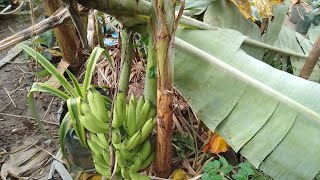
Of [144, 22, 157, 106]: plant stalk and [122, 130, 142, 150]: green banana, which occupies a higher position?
[144, 22, 157, 106]: plant stalk

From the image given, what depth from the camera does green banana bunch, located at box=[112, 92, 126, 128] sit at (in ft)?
2.91

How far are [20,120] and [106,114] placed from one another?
0.84 meters

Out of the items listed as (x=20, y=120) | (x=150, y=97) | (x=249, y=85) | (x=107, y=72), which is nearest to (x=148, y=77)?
(x=150, y=97)

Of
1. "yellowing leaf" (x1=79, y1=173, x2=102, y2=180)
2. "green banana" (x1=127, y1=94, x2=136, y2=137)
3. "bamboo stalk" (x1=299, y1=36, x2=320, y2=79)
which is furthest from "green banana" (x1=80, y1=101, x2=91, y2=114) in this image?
"bamboo stalk" (x1=299, y1=36, x2=320, y2=79)

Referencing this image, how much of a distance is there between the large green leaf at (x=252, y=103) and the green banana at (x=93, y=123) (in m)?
0.21

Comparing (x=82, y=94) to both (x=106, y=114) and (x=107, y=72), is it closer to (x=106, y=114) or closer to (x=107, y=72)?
(x=106, y=114)

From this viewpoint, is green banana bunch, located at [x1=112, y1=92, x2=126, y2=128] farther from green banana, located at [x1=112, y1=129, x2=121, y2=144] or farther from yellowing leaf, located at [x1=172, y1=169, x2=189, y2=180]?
yellowing leaf, located at [x1=172, y1=169, x2=189, y2=180]

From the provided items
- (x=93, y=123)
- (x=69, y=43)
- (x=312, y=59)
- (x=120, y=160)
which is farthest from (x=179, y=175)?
(x=69, y=43)

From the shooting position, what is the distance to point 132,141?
0.90 metres

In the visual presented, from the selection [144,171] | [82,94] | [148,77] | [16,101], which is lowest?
[16,101]

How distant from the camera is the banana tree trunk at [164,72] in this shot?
2.46 feet

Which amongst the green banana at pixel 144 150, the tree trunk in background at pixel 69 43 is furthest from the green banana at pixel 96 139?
the tree trunk in background at pixel 69 43

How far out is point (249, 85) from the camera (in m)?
0.86

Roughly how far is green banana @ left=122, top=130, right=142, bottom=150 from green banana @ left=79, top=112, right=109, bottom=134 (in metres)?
0.06
